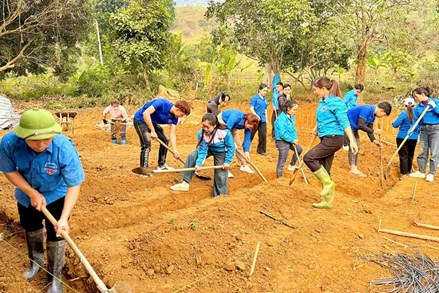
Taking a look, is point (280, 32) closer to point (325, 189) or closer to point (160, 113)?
point (160, 113)

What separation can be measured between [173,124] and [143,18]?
430 inches

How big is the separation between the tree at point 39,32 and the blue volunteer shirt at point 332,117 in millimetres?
13312

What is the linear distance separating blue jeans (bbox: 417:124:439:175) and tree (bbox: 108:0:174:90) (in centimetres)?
Answer: 1138

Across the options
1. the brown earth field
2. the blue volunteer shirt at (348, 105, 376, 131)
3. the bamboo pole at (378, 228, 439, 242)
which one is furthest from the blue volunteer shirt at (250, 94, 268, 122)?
the bamboo pole at (378, 228, 439, 242)

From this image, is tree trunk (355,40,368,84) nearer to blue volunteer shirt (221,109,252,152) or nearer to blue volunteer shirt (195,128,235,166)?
blue volunteer shirt (221,109,252,152)

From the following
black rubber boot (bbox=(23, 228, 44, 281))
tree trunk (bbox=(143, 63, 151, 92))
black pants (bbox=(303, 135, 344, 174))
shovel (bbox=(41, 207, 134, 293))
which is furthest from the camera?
tree trunk (bbox=(143, 63, 151, 92))

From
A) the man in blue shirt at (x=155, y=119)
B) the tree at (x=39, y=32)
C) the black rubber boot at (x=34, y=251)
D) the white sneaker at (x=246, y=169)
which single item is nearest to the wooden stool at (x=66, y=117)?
the tree at (x=39, y=32)

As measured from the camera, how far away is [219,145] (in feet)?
19.3

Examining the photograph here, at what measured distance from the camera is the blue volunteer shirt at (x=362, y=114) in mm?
7145

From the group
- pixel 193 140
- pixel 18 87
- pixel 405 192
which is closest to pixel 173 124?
pixel 405 192

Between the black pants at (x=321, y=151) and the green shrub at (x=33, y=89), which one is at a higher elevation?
the black pants at (x=321, y=151)

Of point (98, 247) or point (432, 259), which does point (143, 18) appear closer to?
point (98, 247)

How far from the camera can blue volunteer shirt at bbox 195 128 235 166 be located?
574 cm

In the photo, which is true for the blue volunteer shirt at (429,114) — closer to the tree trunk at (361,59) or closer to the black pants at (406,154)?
the black pants at (406,154)
